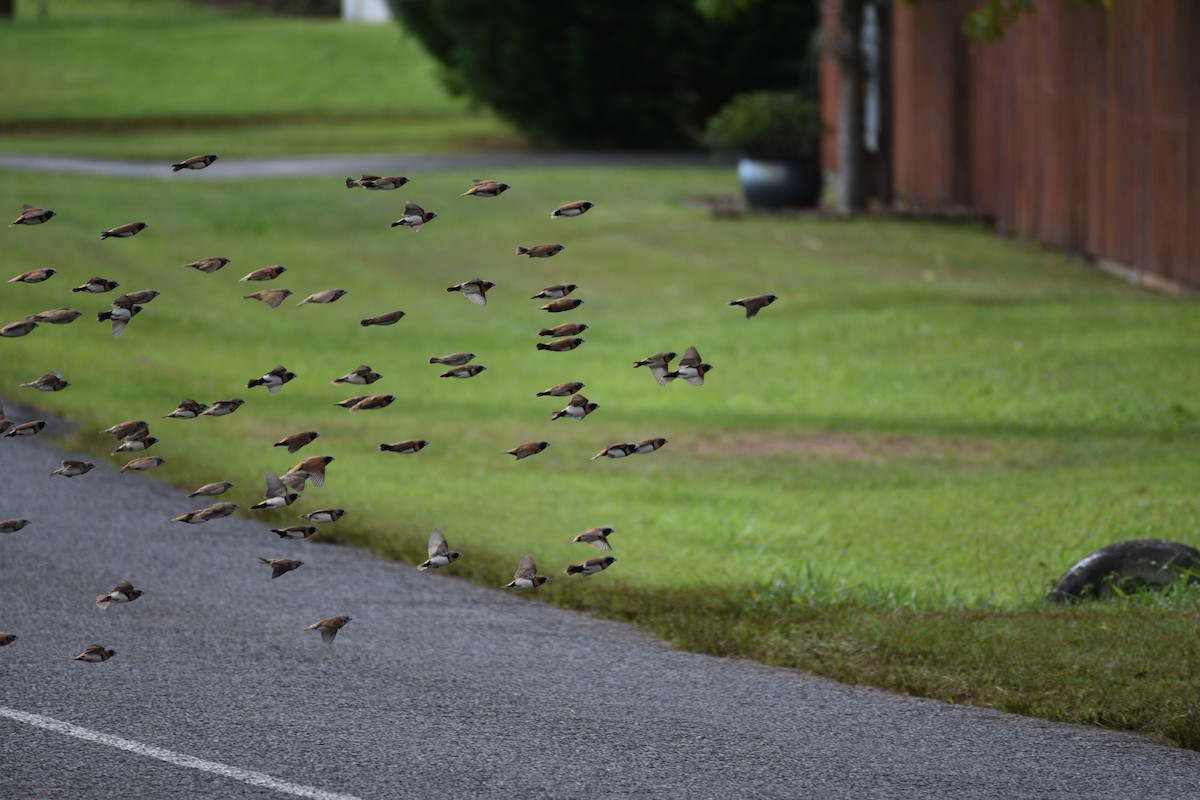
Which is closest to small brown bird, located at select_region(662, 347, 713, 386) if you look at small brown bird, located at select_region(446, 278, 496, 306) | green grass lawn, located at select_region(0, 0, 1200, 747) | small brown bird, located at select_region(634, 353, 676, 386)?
small brown bird, located at select_region(634, 353, 676, 386)

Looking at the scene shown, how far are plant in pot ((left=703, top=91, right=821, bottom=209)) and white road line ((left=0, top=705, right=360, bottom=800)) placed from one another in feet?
70.1

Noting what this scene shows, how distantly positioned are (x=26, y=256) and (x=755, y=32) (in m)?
19.0

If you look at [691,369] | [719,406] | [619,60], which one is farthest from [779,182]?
[691,369]

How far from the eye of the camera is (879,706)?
7.83 meters

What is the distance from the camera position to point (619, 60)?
3794 centimetres

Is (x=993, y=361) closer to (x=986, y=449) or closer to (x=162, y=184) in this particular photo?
(x=986, y=449)

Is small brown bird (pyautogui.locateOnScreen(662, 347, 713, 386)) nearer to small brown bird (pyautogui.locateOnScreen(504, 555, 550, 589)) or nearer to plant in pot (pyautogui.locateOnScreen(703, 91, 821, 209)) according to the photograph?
small brown bird (pyautogui.locateOnScreen(504, 555, 550, 589))

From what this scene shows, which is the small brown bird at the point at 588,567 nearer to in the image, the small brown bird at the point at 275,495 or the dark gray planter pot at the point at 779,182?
the small brown bird at the point at 275,495

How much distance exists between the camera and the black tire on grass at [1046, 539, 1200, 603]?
961cm

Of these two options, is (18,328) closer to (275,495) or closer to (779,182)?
(275,495)

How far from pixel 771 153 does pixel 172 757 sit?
871 inches

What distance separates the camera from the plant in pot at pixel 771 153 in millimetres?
27594

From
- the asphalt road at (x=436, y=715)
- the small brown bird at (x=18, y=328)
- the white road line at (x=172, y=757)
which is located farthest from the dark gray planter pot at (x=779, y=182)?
the small brown bird at (x=18, y=328)

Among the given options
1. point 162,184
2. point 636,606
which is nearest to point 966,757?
point 636,606
